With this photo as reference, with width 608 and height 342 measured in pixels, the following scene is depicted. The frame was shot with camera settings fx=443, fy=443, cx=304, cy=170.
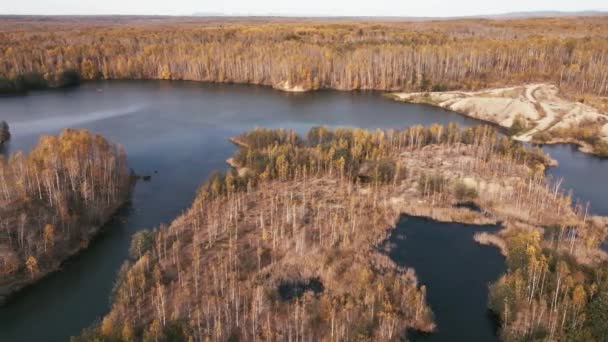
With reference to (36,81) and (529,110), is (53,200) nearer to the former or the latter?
(529,110)

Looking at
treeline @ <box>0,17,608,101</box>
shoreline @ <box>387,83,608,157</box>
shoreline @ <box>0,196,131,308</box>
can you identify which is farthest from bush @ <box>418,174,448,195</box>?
treeline @ <box>0,17,608,101</box>

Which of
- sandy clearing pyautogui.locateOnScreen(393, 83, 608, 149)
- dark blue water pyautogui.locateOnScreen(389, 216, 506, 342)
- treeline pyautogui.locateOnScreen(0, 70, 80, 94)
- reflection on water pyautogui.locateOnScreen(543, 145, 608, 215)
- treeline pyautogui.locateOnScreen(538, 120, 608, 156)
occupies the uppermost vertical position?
treeline pyautogui.locateOnScreen(0, 70, 80, 94)

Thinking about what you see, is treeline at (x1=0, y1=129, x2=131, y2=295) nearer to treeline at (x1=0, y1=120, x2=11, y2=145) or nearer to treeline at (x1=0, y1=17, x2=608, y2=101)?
treeline at (x1=0, y1=120, x2=11, y2=145)

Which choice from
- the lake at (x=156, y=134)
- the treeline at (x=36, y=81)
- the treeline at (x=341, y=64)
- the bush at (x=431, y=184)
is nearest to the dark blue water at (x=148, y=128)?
the lake at (x=156, y=134)

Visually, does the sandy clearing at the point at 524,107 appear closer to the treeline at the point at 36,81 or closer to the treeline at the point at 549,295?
the treeline at the point at 549,295

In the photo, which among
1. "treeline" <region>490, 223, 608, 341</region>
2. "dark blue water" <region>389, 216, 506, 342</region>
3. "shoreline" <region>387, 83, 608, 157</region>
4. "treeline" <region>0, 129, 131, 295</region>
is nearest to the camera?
"treeline" <region>490, 223, 608, 341</region>

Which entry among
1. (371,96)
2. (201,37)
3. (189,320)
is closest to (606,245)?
(189,320)
